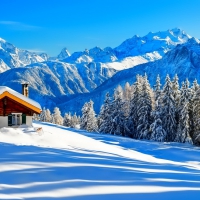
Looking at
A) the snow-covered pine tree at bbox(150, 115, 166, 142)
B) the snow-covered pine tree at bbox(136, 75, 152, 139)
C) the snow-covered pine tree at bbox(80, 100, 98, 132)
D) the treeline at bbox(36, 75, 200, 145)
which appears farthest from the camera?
the snow-covered pine tree at bbox(80, 100, 98, 132)

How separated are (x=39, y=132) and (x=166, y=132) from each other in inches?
966

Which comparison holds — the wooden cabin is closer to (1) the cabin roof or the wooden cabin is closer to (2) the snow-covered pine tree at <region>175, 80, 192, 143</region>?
(1) the cabin roof

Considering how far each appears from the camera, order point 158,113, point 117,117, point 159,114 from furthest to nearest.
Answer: point 117,117 < point 159,114 < point 158,113

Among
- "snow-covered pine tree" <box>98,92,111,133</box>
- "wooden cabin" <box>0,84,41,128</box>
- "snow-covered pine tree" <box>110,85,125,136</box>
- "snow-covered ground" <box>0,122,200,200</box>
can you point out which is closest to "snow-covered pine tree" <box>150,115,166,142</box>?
"snow-covered pine tree" <box>110,85,125,136</box>

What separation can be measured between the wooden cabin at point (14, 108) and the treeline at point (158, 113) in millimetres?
21946

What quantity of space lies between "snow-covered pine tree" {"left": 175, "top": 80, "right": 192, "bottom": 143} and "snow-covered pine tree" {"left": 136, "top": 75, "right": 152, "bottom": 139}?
200 inches

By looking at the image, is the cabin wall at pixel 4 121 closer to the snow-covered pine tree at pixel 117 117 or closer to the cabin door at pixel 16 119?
the cabin door at pixel 16 119

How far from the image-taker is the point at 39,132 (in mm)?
22969

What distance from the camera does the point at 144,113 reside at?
44.9m

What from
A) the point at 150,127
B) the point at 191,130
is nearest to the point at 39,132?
the point at 150,127

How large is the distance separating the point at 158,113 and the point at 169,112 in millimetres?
1753

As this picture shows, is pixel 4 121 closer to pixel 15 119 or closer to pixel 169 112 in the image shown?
pixel 15 119

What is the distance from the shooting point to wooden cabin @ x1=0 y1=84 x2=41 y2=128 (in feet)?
78.8

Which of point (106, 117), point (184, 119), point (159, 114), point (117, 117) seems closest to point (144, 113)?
point (159, 114)
